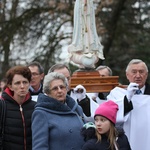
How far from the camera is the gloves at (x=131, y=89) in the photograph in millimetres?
5590

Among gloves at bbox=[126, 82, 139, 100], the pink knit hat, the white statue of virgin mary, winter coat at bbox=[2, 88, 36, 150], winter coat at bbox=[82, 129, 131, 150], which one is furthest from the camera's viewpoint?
the white statue of virgin mary

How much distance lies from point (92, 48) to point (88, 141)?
2488mm

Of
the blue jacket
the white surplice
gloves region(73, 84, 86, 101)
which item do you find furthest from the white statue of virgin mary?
the blue jacket

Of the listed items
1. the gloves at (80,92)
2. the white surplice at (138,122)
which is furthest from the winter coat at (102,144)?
the white surplice at (138,122)

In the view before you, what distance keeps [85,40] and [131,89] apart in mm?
1402

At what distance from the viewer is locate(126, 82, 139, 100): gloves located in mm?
5590

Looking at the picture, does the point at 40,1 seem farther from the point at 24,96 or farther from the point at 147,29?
the point at 24,96

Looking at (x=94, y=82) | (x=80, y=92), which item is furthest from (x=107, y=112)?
(x=94, y=82)

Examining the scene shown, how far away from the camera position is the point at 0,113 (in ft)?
15.7

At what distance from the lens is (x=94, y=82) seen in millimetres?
6406

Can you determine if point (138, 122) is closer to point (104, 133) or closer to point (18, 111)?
point (104, 133)

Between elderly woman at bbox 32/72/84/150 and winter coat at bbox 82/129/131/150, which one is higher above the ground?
elderly woman at bbox 32/72/84/150

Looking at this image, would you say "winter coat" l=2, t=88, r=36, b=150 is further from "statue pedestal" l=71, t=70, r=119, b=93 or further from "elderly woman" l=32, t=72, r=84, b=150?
"statue pedestal" l=71, t=70, r=119, b=93

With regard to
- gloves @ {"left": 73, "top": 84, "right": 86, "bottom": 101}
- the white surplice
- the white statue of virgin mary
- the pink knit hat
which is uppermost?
the white statue of virgin mary
